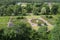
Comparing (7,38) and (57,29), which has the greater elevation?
(57,29)

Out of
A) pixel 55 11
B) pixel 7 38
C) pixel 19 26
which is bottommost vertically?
pixel 55 11

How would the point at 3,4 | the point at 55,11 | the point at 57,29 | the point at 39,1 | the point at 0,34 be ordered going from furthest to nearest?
1. the point at 39,1
2. the point at 3,4
3. the point at 55,11
4. the point at 0,34
5. the point at 57,29

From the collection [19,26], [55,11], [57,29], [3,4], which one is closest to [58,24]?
[57,29]

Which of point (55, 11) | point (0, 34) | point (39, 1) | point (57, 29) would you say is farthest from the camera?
point (39, 1)

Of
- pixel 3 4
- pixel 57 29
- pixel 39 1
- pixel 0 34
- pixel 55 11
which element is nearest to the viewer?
pixel 57 29

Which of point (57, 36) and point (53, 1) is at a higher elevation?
point (57, 36)

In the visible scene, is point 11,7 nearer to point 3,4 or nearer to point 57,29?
point 3,4

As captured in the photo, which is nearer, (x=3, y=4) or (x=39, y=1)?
(x=3, y=4)

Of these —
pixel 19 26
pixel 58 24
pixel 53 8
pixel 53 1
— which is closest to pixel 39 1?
pixel 53 1

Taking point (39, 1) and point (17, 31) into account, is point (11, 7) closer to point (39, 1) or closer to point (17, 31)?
point (39, 1)
